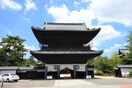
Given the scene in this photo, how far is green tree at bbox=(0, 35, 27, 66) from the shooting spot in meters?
63.5

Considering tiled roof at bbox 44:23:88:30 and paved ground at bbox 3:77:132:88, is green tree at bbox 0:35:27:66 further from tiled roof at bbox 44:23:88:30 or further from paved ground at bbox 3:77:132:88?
paved ground at bbox 3:77:132:88

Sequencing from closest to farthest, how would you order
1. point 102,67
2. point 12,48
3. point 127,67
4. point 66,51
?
point 66,51, point 127,67, point 102,67, point 12,48

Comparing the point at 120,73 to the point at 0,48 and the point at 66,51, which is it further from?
the point at 0,48

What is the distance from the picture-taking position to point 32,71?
46500mm

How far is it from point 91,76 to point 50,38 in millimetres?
10985

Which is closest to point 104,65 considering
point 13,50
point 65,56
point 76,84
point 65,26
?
point 65,26

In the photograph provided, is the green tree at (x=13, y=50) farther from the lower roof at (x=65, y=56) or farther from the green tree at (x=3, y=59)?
the lower roof at (x=65, y=56)

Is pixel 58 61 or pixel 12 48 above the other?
pixel 12 48

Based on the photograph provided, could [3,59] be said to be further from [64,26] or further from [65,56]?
[65,56]

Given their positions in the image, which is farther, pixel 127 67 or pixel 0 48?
pixel 0 48

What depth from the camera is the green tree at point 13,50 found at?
63.5 metres

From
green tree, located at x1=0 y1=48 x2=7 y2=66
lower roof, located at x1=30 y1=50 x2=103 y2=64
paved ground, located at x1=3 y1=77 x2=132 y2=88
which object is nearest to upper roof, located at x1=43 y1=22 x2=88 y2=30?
lower roof, located at x1=30 y1=50 x2=103 y2=64

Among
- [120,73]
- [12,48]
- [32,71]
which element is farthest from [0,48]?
[120,73]

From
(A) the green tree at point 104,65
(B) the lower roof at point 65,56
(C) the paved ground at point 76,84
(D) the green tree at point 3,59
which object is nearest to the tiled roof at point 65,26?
(B) the lower roof at point 65,56
